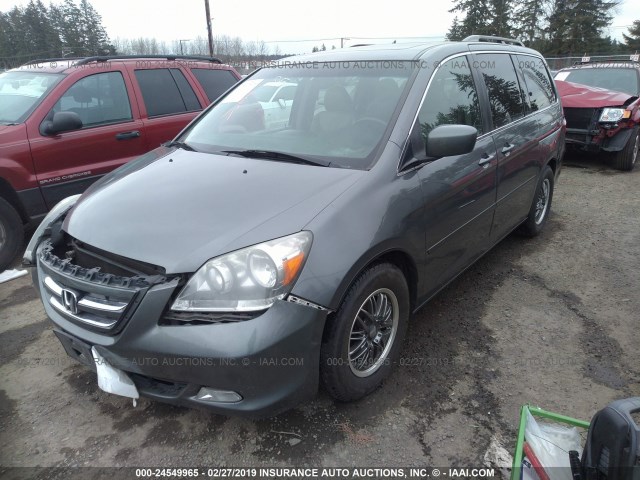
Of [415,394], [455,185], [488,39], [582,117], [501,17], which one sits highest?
[501,17]

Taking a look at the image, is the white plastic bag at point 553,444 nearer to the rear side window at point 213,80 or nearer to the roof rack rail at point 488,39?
the roof rack rail at point 488,39

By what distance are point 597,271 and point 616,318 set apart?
0.88 m

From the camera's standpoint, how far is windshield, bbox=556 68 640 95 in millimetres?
8430

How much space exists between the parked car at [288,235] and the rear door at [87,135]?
1820 millimetres

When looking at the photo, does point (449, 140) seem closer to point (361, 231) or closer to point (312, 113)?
point (361, 231)

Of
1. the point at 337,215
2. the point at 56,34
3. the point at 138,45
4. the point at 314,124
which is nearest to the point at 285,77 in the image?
the point at 314,124

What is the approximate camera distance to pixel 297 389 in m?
1.99

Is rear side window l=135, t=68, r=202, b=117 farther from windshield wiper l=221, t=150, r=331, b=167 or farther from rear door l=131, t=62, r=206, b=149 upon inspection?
windshield wiper l=221, t=150, r=331, b=167

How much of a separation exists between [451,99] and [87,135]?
361cm

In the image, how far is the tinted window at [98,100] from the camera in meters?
4.58

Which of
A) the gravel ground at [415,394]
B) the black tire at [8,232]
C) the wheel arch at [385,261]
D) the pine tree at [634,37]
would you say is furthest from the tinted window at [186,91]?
the pine tree at [634,37]

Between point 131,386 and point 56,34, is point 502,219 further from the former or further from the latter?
point 56,34

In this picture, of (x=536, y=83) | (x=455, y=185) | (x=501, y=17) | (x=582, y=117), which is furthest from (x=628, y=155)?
(x=501, y=17)

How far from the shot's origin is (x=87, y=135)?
4.58 metres
